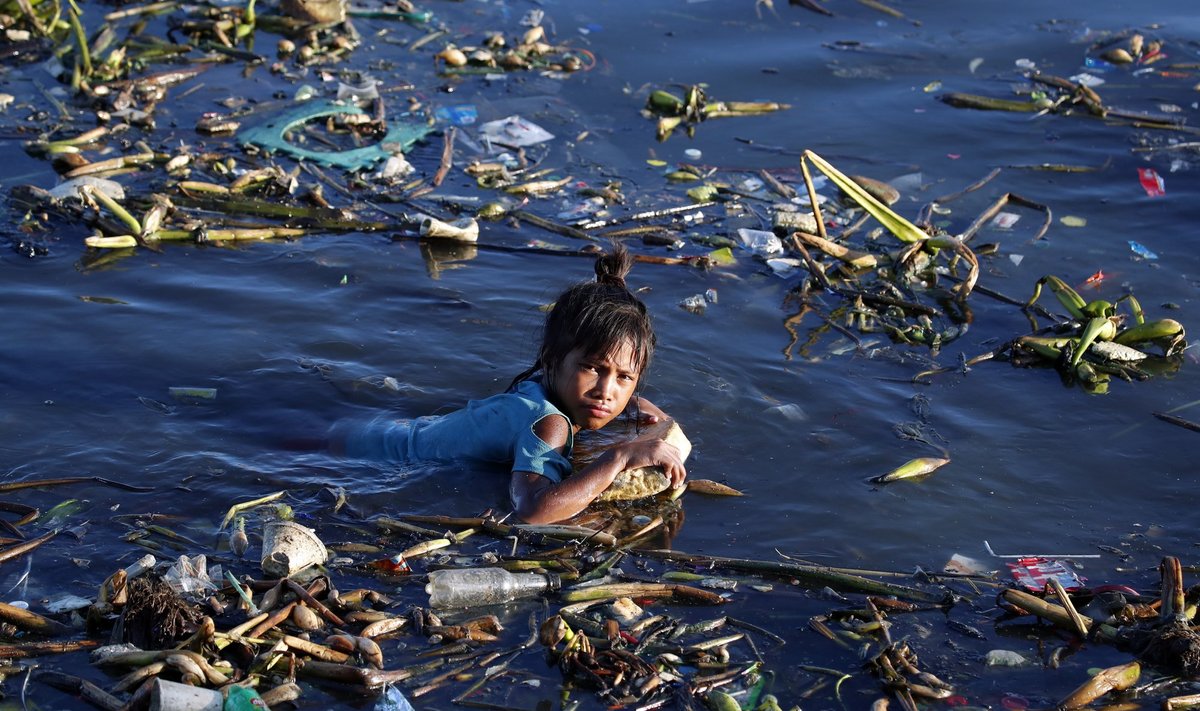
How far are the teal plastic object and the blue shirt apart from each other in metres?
2.56

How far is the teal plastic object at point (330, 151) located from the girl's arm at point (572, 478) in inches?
132

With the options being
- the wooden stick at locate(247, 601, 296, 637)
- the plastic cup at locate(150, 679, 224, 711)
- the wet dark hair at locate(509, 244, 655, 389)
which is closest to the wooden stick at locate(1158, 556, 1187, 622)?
the wet dark hair at locate(509, 244, 655, 389)

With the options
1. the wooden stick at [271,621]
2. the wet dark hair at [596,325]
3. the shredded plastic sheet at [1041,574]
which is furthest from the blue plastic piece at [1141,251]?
the wooden stick at [271,621]

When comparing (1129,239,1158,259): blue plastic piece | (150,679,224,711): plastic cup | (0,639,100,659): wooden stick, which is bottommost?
(1129,239,1158,259): blue plastic piece

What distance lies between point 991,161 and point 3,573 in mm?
6156

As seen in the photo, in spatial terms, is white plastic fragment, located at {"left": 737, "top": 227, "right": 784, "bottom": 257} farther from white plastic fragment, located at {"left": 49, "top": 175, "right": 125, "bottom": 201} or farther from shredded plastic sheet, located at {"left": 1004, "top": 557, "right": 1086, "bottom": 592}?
white plastic fragment, located at {"left": 49, "top": 175, "right": 125, "bottom": 201}

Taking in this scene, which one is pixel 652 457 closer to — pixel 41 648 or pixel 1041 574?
pixel 1041 574

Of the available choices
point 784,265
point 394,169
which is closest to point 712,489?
point 784,265

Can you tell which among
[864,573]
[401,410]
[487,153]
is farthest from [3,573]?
[487,153]

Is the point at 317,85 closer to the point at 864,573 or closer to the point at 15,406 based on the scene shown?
the point at 15,406

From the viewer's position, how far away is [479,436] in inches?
182

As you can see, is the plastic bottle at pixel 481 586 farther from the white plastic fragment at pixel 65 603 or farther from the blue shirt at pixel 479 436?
the white plastic fragment at pixel 65 603

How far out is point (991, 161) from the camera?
7.70m

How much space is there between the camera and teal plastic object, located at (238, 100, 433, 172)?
23.6ft
